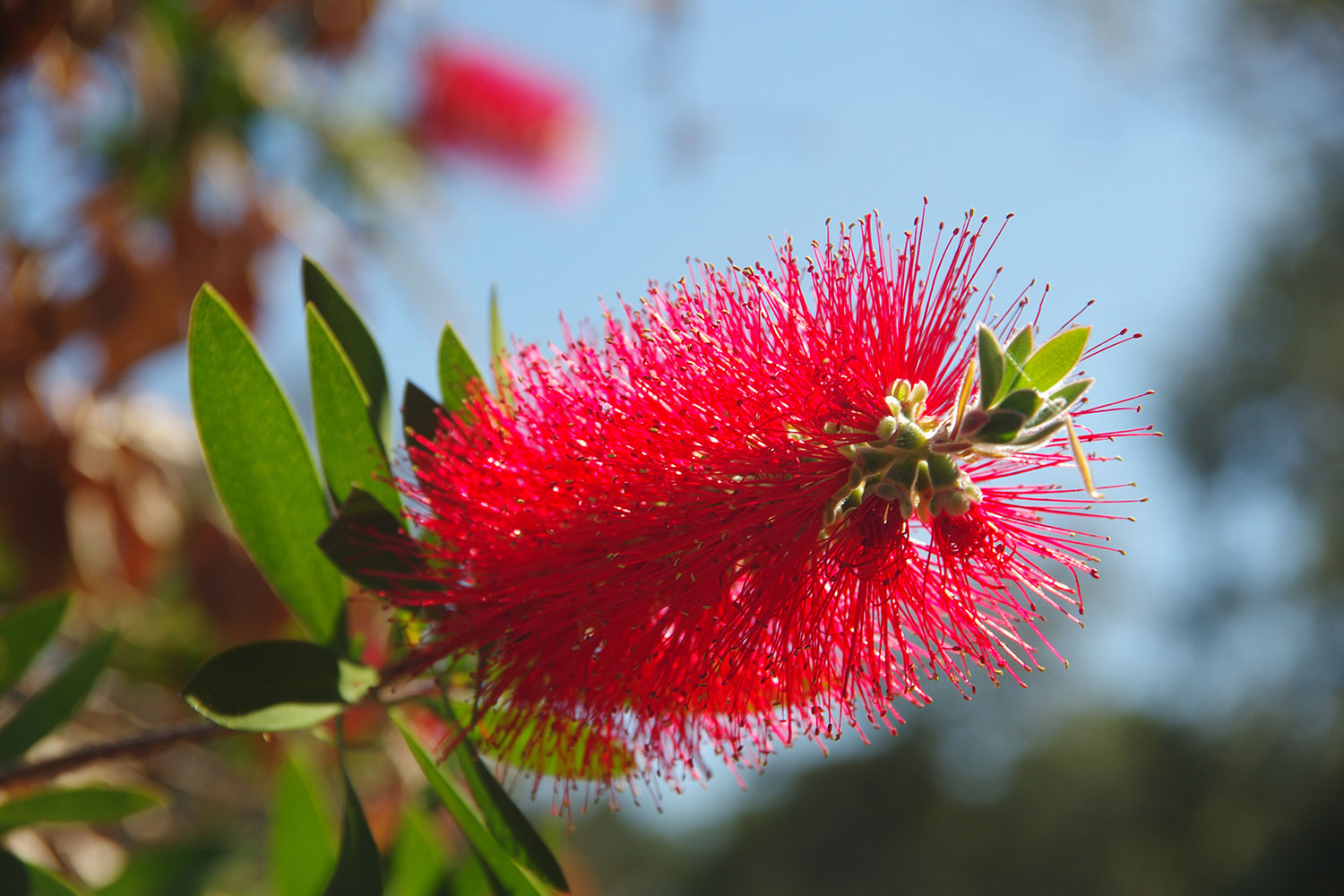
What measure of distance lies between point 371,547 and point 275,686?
0.13 metres

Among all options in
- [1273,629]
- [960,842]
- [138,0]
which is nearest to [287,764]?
[138,0]

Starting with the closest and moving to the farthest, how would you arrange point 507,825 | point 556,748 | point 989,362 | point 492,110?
point 989,362
point 507,825
point 556,748
point 492,110

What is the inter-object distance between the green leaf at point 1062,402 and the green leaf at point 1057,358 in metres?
0.03

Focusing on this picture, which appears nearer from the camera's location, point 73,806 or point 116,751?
point 116,751

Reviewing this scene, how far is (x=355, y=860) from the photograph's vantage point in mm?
838

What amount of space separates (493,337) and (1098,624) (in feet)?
42.5

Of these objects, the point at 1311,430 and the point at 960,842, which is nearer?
the point at 1311,430

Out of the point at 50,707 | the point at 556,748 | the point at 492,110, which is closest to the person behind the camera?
the point at 556,748

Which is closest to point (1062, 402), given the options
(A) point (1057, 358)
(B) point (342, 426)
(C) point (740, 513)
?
(A) point (1057, 358)

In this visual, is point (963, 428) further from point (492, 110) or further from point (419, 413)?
point (492, 110)

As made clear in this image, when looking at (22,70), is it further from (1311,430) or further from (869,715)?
(1311,430)

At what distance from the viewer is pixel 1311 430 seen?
11289mm

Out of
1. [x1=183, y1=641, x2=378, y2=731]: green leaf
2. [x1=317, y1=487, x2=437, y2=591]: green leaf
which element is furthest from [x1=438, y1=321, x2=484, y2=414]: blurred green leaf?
[x1=183, y1=641, x2=378, y2=731]: green leaf

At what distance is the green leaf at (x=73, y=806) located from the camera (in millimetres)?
1041
